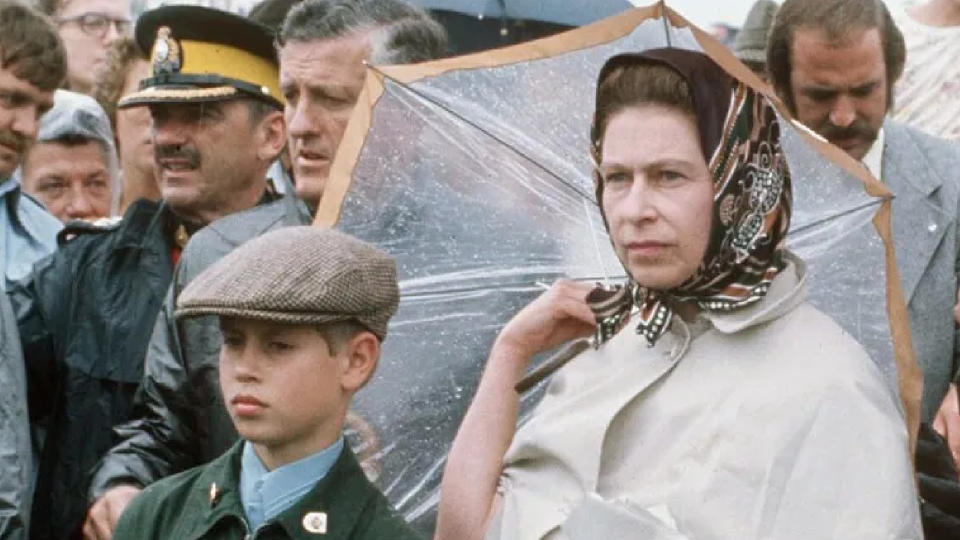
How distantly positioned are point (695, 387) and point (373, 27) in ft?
6.55

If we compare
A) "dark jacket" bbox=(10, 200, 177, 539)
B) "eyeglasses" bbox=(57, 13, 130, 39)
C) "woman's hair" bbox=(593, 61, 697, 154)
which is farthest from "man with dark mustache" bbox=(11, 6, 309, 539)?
"eyeglasses" bbox=(57, 13, 130, 39)

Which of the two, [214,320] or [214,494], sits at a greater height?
[214,494]

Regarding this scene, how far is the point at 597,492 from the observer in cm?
465

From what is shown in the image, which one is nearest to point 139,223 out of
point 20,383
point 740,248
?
point 20,383

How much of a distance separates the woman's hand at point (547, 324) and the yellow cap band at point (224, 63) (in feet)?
6.70

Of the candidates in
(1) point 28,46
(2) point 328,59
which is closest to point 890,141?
(2) point 328,59

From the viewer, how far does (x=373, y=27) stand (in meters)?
6.28

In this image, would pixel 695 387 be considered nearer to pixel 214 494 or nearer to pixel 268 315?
pixel 268 315

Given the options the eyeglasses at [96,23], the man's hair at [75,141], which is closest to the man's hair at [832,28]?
the man's hair at [75,141]

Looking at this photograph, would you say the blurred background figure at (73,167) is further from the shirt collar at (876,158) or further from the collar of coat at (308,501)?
the collar of coat at (308,501)

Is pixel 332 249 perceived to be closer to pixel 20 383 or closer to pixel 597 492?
pixel 597 492

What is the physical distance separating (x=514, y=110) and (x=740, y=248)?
0.90m

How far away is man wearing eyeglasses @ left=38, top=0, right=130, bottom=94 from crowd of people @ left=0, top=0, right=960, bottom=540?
349 cm

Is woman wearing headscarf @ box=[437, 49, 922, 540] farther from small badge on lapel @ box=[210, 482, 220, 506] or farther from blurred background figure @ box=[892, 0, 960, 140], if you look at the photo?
blurred background figure @ box=[892, 0, 960, 140]
